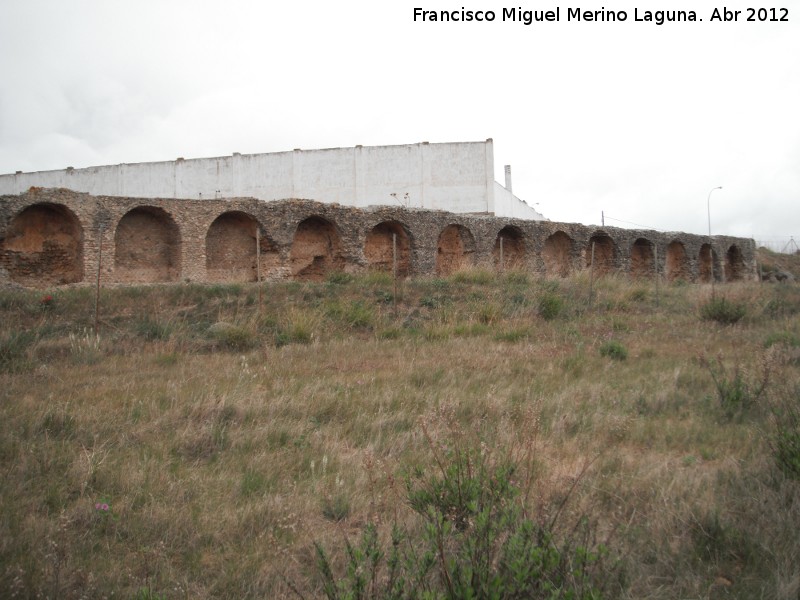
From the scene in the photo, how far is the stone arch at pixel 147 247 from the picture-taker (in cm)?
1541

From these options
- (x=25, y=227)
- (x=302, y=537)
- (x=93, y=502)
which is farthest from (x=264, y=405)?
(x=25, y=227)

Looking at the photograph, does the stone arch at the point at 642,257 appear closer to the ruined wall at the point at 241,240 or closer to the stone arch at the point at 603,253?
the stone arch at the point at 603,253

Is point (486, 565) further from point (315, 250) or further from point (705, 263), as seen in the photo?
point (705, 263)

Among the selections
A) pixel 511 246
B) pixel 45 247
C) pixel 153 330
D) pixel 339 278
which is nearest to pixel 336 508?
pixel 153 330

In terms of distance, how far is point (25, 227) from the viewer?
14.4 metres

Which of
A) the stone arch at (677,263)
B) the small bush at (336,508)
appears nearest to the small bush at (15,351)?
the small bush at (336,508)

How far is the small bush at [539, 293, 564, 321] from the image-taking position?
11.0 metres

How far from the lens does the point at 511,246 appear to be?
69.4 ft

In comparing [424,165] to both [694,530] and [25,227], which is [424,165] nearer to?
[25,227]

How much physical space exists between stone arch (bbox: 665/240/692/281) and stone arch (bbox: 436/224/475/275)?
12.1 meters

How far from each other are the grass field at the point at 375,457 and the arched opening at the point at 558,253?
13547 millimetres

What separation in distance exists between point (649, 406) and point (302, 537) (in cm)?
347

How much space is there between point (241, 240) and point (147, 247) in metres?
2.64

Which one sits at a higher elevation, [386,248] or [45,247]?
[386,248]
